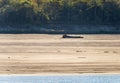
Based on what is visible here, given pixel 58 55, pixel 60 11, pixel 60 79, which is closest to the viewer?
pixel 60 79

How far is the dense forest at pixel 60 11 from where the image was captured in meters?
52.8

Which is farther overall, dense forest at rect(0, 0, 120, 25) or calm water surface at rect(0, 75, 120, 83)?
dense forest at rect(0, 0, 120, 25)

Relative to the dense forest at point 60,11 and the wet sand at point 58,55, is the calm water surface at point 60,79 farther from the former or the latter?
the dense forest at point 60,11

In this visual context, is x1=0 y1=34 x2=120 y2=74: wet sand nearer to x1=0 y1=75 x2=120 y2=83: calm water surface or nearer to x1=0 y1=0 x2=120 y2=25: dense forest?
x1=0 y1=75 x2=120 y2=83: calm water surface

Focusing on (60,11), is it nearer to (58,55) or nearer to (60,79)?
(58,55)

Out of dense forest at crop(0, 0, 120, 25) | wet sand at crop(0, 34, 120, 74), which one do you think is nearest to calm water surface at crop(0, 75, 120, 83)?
wet sand at crop(0, 34, 120, 74)

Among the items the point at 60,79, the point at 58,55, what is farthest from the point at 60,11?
the point at 60,79

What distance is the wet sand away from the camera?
89.2 feet

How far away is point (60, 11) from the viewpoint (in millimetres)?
56125

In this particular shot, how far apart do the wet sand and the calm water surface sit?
916 mm

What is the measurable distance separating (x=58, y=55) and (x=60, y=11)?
2457cm

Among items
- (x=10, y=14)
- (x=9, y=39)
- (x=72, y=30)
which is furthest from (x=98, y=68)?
(x=10, y=14)

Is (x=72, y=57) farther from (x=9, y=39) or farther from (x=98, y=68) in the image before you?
(x=9, y=39)

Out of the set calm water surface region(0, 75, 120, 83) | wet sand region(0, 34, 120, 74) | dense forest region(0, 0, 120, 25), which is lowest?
dense forest region(0, 0, 120, 25)
